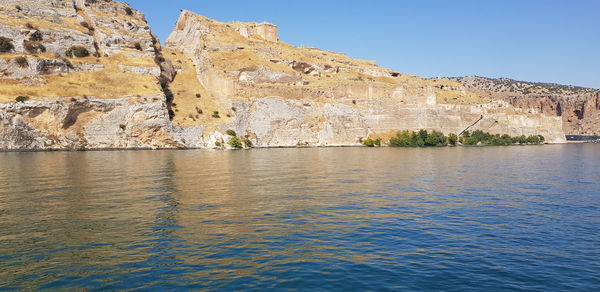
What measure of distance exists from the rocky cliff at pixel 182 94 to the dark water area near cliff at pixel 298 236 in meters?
48.1

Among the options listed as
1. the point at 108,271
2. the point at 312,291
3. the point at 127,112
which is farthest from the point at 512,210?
the point at 127,112

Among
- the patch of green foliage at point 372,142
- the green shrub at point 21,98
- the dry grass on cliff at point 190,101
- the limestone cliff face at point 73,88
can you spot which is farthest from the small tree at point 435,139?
the green shrub at point 21,98

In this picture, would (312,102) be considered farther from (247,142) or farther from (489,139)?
(489,139)

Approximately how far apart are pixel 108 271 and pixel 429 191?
750 inches

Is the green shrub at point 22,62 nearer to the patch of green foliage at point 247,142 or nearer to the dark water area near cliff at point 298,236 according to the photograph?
the patch of green foliage at point 247,142

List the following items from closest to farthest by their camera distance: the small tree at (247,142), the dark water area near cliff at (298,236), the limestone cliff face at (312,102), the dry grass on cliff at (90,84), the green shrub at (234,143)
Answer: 1. the dark water area near cliff at (298,236)
2. the dry grass on cliff at (90,84)
3. the green shrub at (234,143)
4. the small tree at (247,142)
5. the limestone cliff face at (312,102)

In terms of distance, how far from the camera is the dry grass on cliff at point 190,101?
84250 millimetres

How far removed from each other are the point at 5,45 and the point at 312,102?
188 ft

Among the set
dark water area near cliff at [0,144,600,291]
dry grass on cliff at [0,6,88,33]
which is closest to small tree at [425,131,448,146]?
dark water area near cliff at [0,144,600,291]

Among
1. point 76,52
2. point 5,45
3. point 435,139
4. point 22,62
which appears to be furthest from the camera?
point 435,139

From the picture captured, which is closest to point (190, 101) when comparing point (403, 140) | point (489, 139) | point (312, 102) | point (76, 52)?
point (76, 52)

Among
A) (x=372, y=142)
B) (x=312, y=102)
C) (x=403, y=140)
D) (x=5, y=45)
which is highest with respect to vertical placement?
(x=5, y=45)

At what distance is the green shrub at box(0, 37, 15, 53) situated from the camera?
78.0m

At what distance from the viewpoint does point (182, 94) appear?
95.8m
